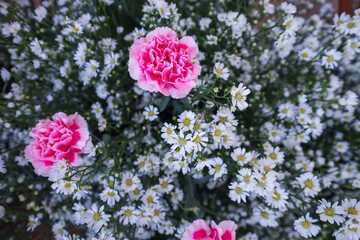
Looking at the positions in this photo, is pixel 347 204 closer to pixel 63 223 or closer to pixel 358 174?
pixel 358 174

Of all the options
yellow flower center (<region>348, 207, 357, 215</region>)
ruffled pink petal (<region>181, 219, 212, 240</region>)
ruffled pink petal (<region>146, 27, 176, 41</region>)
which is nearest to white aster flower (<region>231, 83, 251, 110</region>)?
ruffled pink petal (<region>146, 27, 176, 41</region>)

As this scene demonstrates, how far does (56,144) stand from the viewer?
63 centimetres

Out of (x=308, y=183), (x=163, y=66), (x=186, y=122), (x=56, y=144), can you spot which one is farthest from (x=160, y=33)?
(x=308, y=183)

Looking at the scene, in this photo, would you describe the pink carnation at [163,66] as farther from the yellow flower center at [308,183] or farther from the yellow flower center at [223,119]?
the yellow flower center at [308,183]

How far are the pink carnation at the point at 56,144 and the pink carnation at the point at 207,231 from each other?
1.11ft

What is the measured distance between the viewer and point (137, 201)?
30.3 inches

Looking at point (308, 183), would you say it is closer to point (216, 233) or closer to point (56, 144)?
point (216, 233)

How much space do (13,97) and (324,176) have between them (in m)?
1.18

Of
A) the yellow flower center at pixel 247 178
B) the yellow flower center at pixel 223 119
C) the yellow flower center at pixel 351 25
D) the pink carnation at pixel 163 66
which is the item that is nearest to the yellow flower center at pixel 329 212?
the yellow flower center at pixel 247 178

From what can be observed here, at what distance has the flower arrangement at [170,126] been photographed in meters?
0.65

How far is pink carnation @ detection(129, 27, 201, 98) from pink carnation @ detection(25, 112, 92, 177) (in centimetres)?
23

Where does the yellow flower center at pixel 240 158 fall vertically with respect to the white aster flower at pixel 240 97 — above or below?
below

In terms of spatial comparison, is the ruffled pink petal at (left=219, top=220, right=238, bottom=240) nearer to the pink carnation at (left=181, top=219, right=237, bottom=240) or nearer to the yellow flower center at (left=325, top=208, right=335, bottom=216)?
the pink carnation at (left=181, top=219, right=237, bottom=240)

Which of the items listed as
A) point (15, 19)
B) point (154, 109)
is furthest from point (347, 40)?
point (15, 19)
